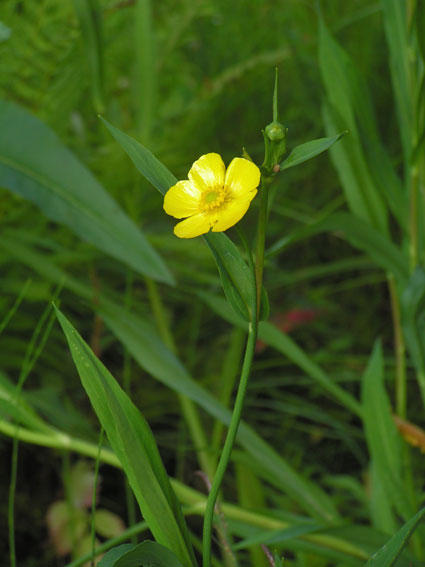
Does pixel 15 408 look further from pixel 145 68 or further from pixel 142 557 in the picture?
pixel 145 68

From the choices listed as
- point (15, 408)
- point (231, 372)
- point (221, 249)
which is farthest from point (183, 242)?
point (221, 249)

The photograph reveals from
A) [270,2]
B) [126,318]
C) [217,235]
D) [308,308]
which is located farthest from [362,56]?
[217,235]

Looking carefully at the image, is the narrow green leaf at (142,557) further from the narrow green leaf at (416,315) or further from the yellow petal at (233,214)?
the narrow green leaf at (416,315)

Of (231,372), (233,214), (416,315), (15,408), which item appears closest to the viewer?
(233,214)

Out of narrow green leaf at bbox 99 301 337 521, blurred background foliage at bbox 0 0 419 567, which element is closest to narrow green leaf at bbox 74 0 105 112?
blurred background foliage at bbox 0 0 419 567

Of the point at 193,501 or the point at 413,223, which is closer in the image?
the point at 193,501

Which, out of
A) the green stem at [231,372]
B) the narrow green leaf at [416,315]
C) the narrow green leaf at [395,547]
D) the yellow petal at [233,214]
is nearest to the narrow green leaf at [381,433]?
the narrow green leaf at [416,315]

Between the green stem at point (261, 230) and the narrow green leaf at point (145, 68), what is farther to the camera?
the narrow green leaf at point (145, 68)
